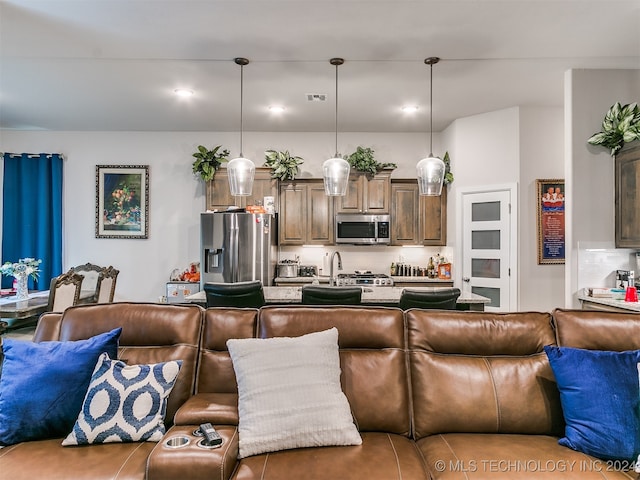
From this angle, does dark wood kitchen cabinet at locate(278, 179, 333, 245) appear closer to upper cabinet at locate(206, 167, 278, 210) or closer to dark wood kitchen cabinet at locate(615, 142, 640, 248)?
upper cabinet at locate(206, 167, 278, 210)

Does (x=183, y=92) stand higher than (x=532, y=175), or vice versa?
(x=183, y=92)

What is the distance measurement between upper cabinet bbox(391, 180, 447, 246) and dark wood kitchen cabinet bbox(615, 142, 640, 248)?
2.14 meters

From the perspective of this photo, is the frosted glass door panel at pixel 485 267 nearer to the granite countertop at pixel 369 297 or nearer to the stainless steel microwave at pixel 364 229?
the stainless steel microwave at pixel 364 229

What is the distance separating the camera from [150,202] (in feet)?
18.6

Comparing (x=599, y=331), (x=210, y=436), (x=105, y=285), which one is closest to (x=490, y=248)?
(x=599, y=331)

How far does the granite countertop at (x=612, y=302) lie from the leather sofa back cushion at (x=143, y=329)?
3.15m

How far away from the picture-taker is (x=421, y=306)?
2848 millimetres

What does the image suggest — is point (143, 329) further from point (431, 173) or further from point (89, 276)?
point (89, 276)

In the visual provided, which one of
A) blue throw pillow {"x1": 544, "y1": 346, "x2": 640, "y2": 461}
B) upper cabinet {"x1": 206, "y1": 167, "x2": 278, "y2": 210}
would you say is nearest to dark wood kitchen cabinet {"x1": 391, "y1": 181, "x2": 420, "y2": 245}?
upper cabinet {"x1": 206, "y1": 167, "x2": 278, "y2": 210}

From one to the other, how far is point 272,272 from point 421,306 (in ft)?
9.02

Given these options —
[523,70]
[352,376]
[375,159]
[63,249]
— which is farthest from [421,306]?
[63,249]

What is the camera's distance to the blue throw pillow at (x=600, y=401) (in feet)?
4.93

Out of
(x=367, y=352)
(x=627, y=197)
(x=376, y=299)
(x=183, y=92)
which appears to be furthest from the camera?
(x=183, y=92)

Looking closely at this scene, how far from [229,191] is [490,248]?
3.48 metres
